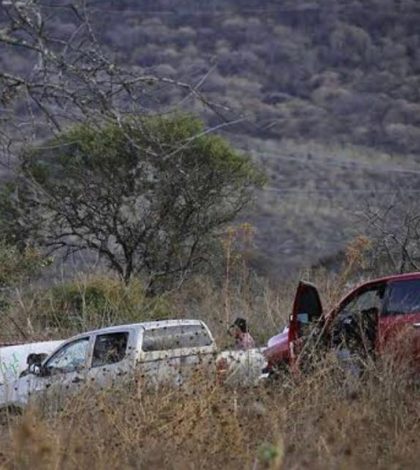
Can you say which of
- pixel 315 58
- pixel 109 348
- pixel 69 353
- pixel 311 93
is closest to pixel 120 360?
pixel 109 348

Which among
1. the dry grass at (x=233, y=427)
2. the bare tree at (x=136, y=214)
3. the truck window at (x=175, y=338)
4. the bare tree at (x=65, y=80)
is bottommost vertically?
the bare tree at (x=136, y=214)

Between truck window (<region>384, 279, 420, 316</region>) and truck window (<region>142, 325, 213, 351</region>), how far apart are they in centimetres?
177

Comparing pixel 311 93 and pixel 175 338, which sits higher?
pixel 175 338

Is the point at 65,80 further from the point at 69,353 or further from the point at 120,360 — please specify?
the point at 69,353

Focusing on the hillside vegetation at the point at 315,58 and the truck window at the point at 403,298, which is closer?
the truck window at the point at 403,298

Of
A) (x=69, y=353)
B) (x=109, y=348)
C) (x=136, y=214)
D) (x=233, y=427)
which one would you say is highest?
(x=233, y=427)

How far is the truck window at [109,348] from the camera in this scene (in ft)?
39.1

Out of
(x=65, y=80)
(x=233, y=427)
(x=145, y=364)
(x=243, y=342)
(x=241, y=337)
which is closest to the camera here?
(x=65, y=80)

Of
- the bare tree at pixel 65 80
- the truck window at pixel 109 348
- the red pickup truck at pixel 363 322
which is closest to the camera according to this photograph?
the bare tree at pixel 65 80

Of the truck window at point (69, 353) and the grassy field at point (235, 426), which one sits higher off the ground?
the grassy field at point (235, 426)

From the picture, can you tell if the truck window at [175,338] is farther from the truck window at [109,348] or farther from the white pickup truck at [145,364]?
the truck window at [109,348]

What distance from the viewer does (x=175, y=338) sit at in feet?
A: 38.0

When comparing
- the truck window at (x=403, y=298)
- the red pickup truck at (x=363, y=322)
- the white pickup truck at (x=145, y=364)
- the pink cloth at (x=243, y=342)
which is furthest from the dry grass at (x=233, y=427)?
the truck window at (x=403, y=298)

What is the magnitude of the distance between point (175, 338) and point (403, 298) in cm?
219
